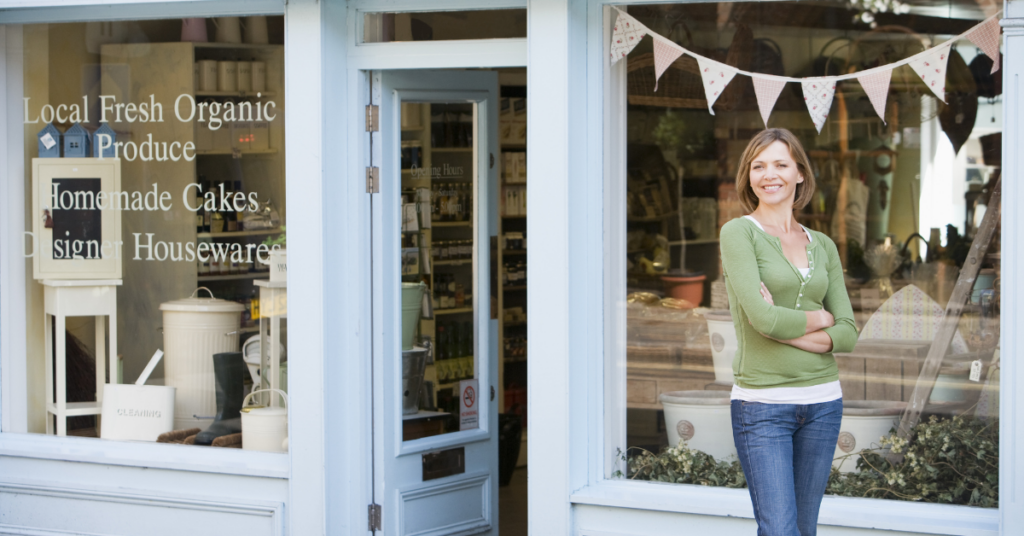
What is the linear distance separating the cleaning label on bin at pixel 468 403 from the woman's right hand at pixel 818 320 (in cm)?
182

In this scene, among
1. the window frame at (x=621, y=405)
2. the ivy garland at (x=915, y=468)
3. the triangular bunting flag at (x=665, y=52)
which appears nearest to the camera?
the window frame at (x=621, y=405)

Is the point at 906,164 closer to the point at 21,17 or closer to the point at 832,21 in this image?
the point at 832,21

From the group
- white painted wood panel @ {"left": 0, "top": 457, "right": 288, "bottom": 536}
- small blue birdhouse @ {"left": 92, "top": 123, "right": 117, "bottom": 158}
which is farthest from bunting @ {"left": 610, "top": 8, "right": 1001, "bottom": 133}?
small blue birdhouse @ {"left": 92, "top": 123, "right": 117, "bottom": 158}

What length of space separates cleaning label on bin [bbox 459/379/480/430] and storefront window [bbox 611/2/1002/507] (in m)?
0.73

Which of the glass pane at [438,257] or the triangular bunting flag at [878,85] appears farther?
the glass pane at [438,257]

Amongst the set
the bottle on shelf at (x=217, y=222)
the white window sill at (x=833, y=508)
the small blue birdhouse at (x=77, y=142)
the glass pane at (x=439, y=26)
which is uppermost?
the glass pane at (x=439, y=26)

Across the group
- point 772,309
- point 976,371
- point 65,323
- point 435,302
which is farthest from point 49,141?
point 976,371

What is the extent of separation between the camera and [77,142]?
447cm

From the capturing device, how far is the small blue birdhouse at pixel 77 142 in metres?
4.47

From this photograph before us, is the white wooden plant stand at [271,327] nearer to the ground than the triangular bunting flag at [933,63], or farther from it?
nearer to the ground

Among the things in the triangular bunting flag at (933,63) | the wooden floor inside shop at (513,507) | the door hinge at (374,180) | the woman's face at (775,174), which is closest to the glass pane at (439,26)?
the door hinge at (374,180)

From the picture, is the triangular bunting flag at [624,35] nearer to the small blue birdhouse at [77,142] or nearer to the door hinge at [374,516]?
the door hinge at [374,516]

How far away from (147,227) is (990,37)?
3508 mm

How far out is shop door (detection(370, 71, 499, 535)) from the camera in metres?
3.99
